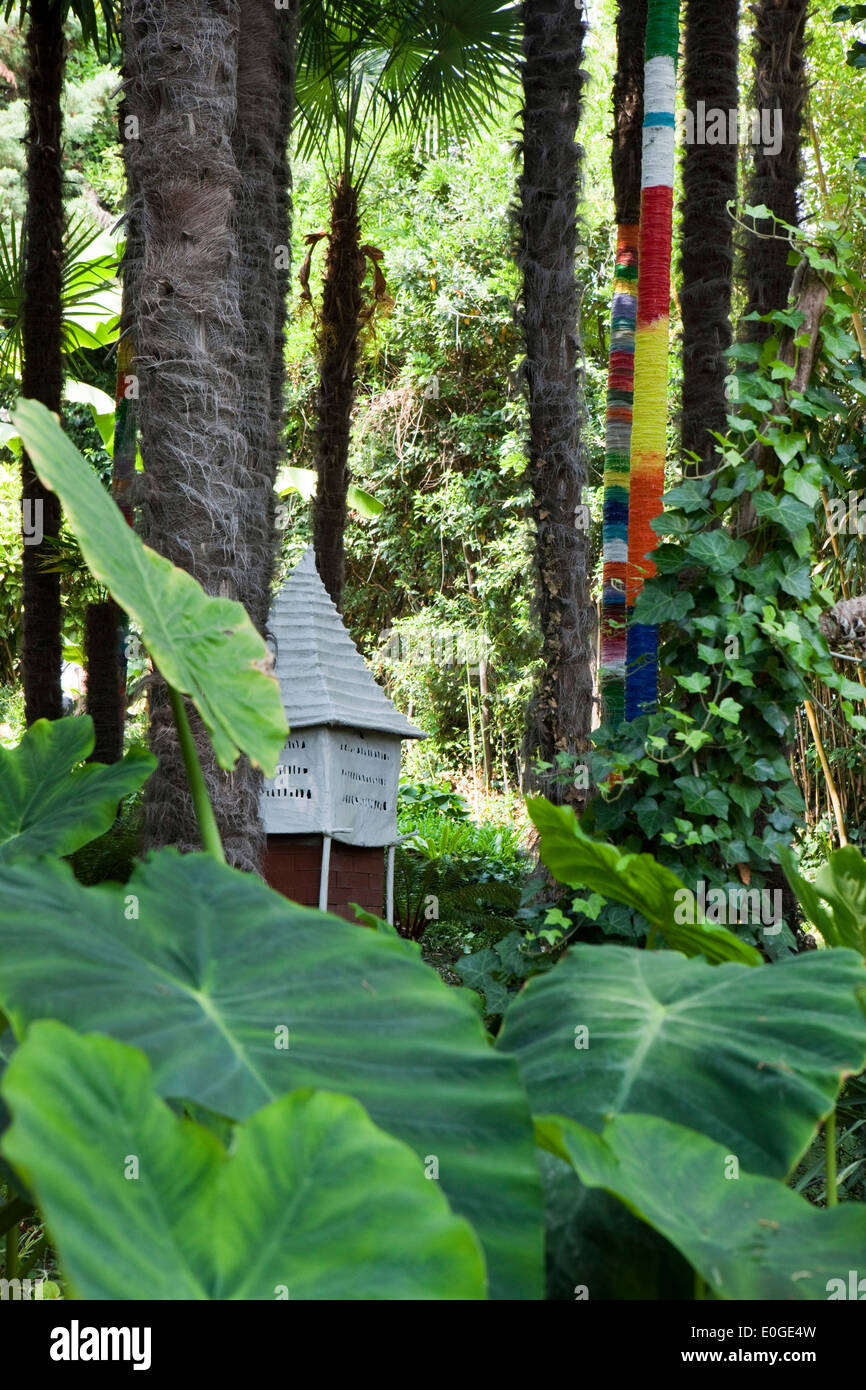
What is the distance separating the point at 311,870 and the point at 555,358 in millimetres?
2232

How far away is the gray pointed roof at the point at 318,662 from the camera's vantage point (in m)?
4.42

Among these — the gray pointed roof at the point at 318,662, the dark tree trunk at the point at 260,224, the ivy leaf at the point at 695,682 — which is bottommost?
the ivy leaf at the point at 695,682

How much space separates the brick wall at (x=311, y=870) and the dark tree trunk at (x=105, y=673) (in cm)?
178

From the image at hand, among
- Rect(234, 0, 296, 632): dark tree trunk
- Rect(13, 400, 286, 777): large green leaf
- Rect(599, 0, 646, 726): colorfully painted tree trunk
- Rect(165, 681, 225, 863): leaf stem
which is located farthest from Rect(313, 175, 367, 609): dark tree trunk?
Rect(165, 681, 225, 863): leaf stem

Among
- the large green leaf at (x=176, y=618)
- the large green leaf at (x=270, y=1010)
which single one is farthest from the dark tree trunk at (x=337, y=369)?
the large green leaf at (x=270, y=1010)

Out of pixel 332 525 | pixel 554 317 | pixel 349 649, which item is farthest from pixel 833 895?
pixel 332 525

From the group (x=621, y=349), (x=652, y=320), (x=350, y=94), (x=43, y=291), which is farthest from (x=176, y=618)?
(x=350, y=94)

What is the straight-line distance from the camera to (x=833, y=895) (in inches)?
41.1

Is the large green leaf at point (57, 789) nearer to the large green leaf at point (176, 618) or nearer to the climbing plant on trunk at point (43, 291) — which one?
the large green leaf at point (176, 618)

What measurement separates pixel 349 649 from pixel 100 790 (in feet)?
12.4

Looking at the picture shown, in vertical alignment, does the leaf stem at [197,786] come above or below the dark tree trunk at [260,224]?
below

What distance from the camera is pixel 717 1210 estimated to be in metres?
0.51

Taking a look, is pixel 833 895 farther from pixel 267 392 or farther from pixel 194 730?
pixel 267 392
